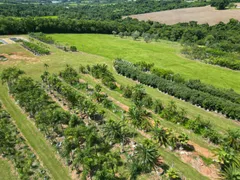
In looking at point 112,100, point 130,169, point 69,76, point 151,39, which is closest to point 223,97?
point 112,100

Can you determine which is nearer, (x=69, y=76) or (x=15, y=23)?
(x=69, y=76)

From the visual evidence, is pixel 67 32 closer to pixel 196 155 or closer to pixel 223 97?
pixel 223 97

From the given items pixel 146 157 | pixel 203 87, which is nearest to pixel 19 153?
pixel 146 157

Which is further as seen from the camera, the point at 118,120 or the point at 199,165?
the point at 118,120

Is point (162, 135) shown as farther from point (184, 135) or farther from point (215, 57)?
point (215, 57)

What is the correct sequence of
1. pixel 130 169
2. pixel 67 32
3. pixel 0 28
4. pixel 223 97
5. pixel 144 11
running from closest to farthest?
1. pixel 130 169
2. pixel 223 97
3. pixel 0 28
4. pixel 67 32
5. pixel 144 11

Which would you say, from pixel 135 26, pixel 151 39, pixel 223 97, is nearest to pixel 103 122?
pixel 223 97

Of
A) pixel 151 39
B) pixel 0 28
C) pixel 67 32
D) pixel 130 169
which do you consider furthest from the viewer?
pixel 67 32
